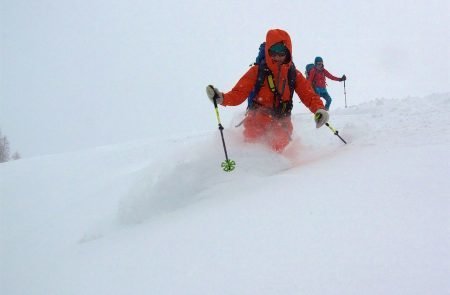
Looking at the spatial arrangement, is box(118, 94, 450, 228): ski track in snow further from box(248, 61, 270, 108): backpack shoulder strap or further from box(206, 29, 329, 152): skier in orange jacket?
box(248, 61, 270, 108): backpack shoulder strap

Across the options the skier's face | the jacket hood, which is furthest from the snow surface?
the jacket hood

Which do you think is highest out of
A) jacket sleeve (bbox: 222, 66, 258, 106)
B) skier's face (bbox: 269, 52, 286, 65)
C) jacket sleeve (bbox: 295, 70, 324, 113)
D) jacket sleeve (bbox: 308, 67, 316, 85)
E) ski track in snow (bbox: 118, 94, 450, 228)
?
skier's face (bbox: 269, 52, 286, 65)

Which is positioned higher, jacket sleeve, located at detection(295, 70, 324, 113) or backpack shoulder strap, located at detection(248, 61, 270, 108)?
backpack shoulder strap, located at detection(248, 61, 270, 108)

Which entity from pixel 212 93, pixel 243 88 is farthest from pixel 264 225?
pixel 243 88

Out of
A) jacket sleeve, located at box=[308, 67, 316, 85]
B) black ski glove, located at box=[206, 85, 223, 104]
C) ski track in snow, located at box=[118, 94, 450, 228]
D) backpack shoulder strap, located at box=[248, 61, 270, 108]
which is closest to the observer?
ski track in snow, located at box=[118, 94, 450, 228]

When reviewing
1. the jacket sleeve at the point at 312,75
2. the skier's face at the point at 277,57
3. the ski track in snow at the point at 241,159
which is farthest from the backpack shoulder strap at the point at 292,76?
the jacket sleeve at the point at 312,75

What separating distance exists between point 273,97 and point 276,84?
21cm

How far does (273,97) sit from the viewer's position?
5531 millimetres

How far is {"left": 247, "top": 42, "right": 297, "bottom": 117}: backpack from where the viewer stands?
212 inches

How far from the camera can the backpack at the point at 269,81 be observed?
539cm

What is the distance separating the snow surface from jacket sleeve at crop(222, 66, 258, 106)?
0.60m

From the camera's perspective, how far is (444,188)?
265 cm

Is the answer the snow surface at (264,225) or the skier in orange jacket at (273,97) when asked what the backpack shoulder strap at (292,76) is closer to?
the skier in orange jacket at (273,97)

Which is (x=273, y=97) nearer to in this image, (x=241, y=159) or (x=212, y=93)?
(x=212, y=93)
